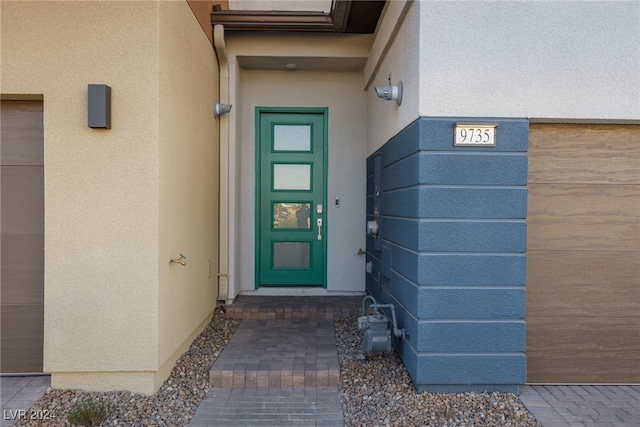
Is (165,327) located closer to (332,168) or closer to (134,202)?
(134,202)

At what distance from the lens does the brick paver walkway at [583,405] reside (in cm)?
268

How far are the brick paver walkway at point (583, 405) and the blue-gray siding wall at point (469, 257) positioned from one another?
22cm

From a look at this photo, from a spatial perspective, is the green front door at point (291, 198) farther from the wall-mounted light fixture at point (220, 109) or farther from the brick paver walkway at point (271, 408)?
the brick paver walkway at point (271, 408)

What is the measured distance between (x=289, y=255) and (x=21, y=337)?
9.57 feet

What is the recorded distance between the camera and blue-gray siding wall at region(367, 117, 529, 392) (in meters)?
2.91

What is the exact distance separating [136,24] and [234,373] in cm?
269

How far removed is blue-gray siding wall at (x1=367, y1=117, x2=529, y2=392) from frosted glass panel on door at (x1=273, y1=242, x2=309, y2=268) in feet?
8.57

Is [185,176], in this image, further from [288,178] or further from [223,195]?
[288,178]

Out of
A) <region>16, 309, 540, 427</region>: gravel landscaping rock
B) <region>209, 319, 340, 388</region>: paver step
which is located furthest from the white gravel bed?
<region>209, 319, 340, 388</region>: paver step

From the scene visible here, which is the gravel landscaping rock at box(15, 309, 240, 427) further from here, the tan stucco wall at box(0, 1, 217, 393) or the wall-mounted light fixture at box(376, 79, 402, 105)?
the wall-mounted light fixture at box(376, 79, 402, 105)

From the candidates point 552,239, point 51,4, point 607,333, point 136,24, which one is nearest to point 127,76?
point 136,24

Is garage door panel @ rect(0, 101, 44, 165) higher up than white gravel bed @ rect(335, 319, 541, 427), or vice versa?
garage door panel @ rect(0, 101, 44, 165)

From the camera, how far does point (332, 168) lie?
17.5 feet

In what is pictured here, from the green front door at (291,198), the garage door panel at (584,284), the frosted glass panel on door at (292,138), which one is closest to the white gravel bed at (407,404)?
the garage door panel at (584,284)
